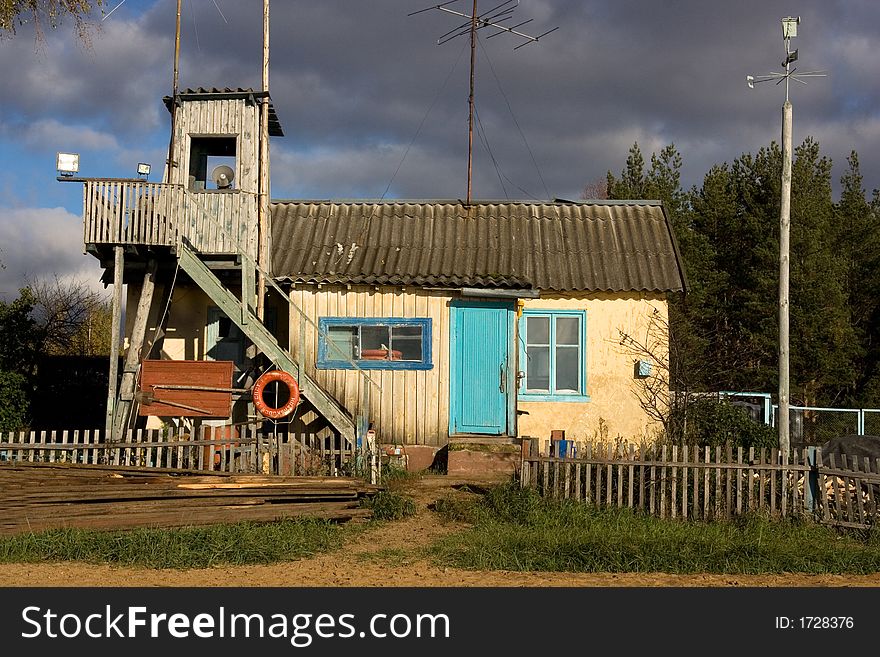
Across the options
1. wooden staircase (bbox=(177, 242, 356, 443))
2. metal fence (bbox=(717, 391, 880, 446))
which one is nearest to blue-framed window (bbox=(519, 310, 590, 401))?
wooden staircase (bbox=(177, 242, 356, 443))

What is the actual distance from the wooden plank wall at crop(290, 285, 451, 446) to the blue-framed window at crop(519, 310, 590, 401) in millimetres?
1559

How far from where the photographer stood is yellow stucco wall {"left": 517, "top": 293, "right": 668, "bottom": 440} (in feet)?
49.7

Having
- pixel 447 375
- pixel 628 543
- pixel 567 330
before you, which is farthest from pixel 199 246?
pixel 628 543

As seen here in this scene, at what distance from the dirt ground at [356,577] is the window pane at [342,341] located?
6.20 m

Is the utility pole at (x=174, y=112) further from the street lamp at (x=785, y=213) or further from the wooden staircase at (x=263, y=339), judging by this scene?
the street lamp at (x=785, y=213)

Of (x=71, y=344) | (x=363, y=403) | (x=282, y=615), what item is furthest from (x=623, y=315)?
(x=71, y=344)

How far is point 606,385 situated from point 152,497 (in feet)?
27.4

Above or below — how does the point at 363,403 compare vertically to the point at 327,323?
below

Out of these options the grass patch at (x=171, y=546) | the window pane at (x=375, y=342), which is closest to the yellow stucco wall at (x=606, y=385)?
the window pane at (x=375, y=342)

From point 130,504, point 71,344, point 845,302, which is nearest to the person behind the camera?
point 130,504

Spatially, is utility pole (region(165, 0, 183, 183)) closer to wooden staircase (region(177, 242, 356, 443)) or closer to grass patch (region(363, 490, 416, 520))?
wooden staircase (region(177, 242, 356, 443))

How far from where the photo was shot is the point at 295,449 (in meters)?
12.3

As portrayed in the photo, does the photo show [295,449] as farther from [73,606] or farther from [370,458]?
→ [73,606]

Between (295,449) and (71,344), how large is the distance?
50.9 ft
